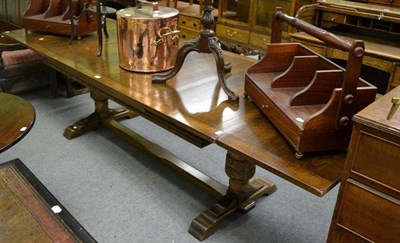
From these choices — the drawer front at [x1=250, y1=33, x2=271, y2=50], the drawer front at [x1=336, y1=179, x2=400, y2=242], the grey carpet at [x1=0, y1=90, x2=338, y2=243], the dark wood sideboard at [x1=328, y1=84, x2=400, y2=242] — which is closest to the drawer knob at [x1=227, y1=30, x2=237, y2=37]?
the drawer front at [x1=250, y1=33, x2=271, y2=50]

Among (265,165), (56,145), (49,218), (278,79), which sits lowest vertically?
(56,145)

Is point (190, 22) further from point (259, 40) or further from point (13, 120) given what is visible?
point (13, 120)

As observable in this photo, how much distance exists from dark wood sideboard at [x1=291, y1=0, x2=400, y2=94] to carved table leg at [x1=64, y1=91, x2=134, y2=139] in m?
1.51

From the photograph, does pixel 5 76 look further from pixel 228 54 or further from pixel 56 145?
pixel 228 54

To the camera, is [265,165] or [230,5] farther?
[230,5]

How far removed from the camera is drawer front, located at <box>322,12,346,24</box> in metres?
2.90

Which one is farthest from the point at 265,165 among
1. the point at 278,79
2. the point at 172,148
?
the point at 172,148

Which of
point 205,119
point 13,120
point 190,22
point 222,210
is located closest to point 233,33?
point 190,22

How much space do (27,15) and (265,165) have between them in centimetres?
232

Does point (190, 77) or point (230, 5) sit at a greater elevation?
point (230, 5)

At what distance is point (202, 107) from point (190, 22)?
8.01ft

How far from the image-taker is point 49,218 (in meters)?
1.54

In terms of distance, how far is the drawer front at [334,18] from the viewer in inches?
114

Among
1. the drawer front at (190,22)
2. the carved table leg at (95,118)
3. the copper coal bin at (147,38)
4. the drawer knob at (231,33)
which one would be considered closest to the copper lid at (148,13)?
the copper coal bin at (147,38)
